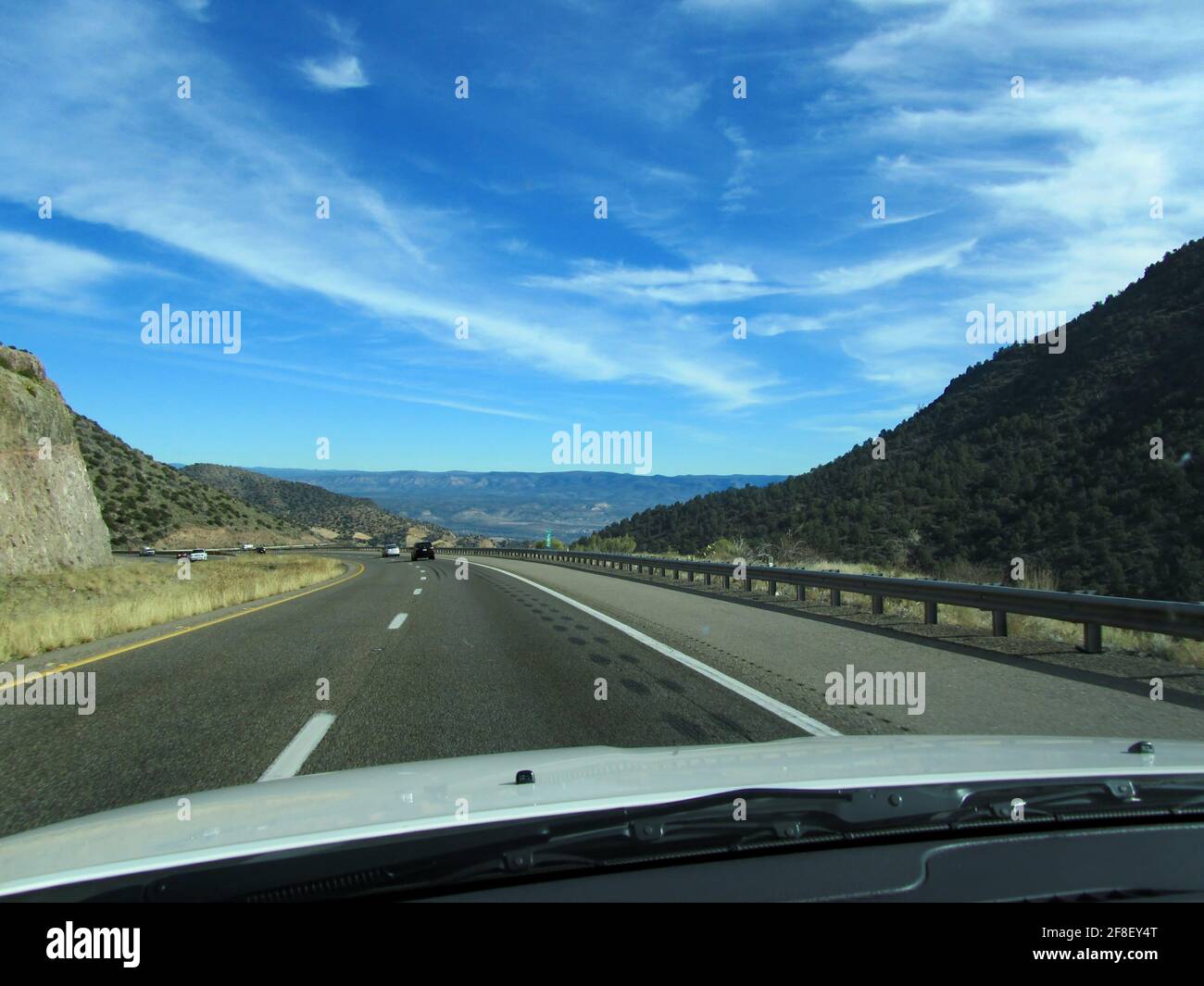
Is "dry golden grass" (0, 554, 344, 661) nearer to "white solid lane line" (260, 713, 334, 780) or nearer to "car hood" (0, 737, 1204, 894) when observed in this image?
"white solid lane line" (260, 713, 334, 780)

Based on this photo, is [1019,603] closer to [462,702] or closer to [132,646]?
[462,702]

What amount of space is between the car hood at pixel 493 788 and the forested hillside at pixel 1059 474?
58.3 ft

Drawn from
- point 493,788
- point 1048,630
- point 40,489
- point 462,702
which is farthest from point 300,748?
point 40,489

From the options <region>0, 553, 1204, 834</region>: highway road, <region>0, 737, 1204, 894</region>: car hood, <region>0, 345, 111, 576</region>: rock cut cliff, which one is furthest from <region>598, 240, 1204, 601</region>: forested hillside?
<region>0, 345, 111, 576</region>: rock cut cliff

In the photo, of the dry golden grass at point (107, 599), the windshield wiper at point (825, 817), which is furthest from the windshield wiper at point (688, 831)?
the dry golden grass at point (107, 599)

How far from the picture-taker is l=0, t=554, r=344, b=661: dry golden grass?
1312 cm

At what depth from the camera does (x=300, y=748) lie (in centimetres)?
635

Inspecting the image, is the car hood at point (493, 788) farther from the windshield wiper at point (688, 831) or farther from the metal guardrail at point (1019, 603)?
the metal guardrail at point (1019, 603)

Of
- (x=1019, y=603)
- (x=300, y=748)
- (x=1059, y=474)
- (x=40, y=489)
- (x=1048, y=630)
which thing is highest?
(x=1059, y=474)

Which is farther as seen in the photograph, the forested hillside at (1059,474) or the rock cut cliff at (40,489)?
the forested hillside at (1059,474)

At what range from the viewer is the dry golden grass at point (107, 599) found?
1312 cm

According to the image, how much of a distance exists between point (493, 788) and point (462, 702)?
473 cm

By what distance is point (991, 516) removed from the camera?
34.5 metres
